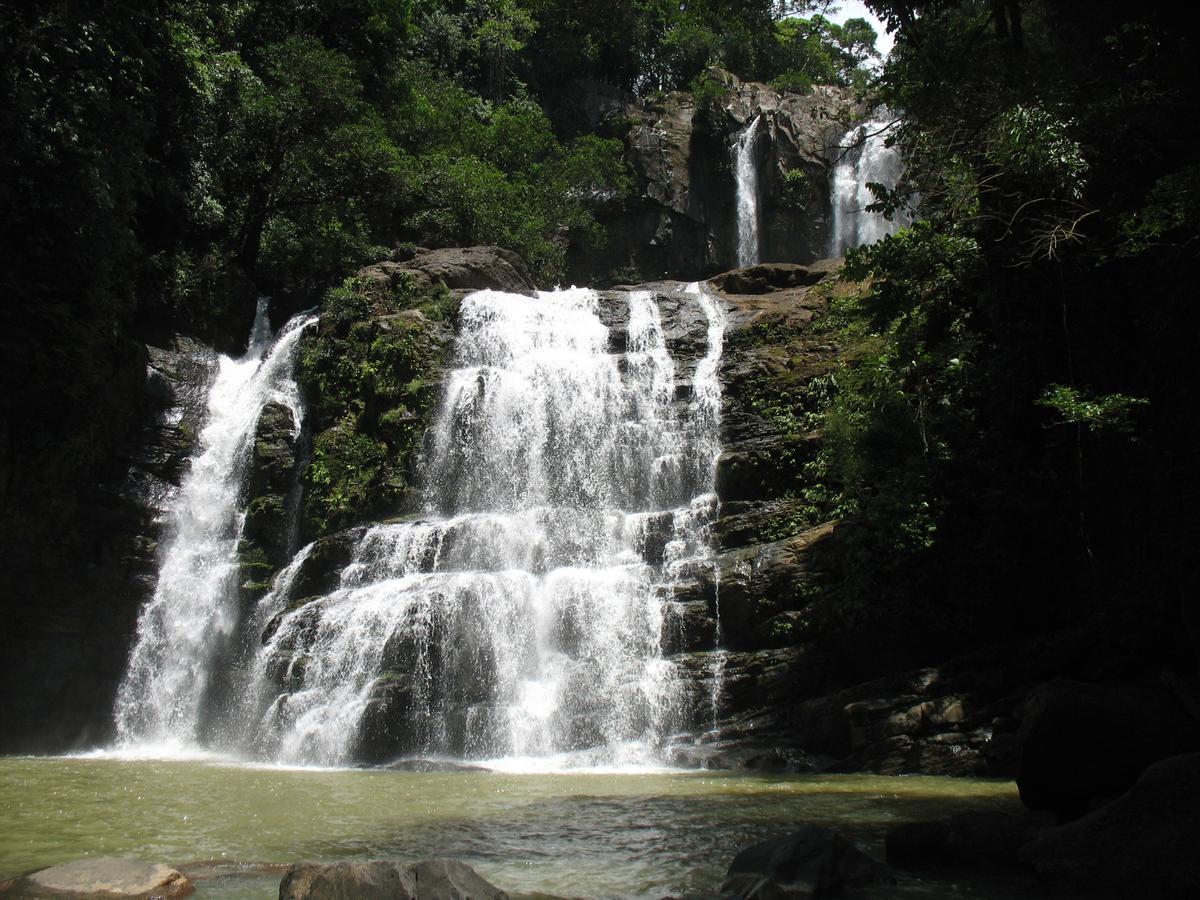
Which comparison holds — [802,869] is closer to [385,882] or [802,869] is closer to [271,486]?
[385,882]

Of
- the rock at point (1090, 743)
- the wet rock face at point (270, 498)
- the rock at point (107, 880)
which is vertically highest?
the wet rock face at point (270, 498)

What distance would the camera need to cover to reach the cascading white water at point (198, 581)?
15.0 metres

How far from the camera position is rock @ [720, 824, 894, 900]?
14.0 feet

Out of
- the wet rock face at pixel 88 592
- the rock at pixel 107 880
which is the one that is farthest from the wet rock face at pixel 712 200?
the rock at pixel 107 880

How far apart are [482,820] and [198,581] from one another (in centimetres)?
1134

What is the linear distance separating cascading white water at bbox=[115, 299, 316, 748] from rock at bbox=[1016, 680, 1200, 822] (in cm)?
1292

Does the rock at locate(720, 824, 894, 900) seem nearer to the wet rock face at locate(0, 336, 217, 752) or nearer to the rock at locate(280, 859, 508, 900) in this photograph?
the rock at locate(280, 859, 508, 900)

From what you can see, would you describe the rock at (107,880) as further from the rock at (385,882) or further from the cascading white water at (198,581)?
the cascading white water at (198,581)

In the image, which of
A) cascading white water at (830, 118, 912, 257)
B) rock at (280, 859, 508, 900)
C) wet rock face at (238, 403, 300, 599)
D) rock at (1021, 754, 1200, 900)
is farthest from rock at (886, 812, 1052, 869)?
cascading white water at (830, 118, 912, 257)

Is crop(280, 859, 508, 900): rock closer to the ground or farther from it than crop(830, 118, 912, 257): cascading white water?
closer to the ground

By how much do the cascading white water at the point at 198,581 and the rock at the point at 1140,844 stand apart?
44.0 feet

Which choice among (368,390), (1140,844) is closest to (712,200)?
(368,390)

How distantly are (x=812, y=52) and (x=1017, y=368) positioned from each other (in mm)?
30816

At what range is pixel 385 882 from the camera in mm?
3955
